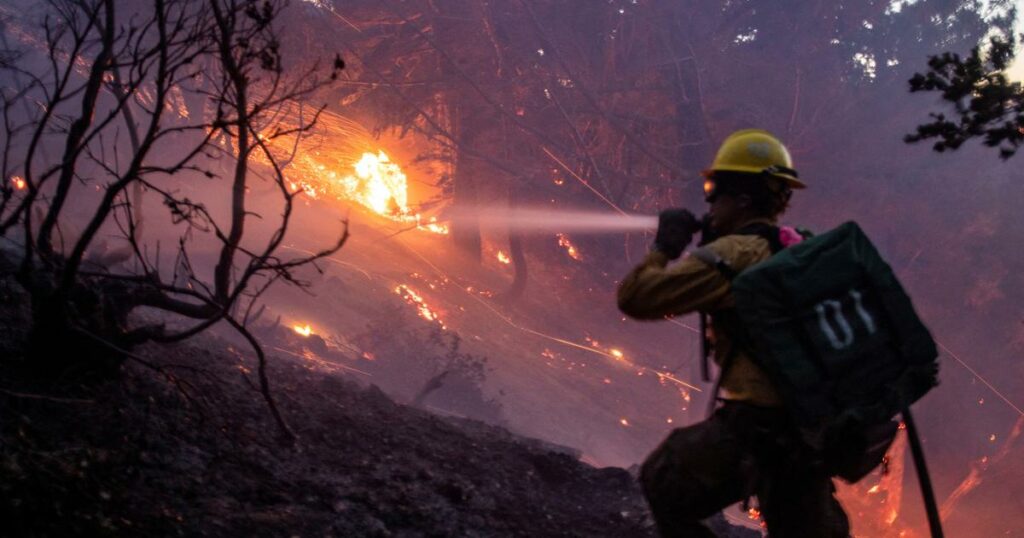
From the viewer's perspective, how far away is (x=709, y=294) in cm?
228

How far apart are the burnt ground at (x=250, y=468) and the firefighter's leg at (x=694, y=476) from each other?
1.62 meters

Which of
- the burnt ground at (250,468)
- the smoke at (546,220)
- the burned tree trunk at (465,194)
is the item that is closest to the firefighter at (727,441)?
the burnt ground at (250,468)

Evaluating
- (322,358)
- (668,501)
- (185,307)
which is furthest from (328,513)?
(322,358)

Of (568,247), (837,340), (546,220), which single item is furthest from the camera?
(568,247)

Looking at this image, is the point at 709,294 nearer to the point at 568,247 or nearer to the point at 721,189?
the point at 721,189

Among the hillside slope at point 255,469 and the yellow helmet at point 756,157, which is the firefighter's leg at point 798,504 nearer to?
the yellow helmet at point 756,157

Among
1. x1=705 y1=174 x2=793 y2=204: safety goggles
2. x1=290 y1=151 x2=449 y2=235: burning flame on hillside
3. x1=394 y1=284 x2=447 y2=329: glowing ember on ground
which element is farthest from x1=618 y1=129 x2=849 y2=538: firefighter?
x1=290 y1=151 x2=449 y2=235: burning flame on hillside

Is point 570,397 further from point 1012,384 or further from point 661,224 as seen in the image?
point 661,224

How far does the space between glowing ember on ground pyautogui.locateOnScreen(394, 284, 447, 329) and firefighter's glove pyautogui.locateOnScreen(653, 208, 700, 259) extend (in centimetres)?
1314

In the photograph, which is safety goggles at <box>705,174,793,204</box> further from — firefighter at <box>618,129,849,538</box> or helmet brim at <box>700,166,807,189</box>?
firefighter at <box>618,129,849,538</box>

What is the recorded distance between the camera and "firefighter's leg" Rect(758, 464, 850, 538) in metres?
2.28

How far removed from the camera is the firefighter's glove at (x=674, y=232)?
2529 millimetres

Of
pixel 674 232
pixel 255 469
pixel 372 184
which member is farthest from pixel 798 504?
pixel 372 184

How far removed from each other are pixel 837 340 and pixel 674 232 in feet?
2.28
